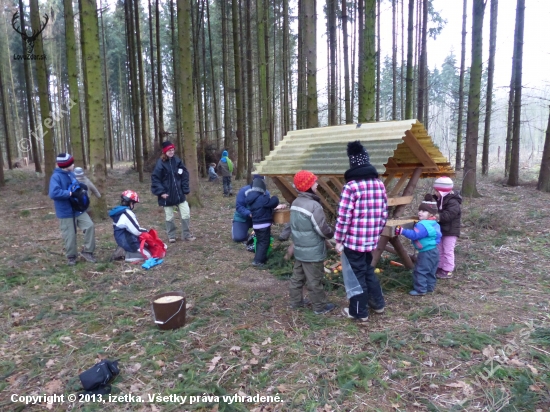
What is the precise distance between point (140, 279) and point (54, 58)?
38442 mm

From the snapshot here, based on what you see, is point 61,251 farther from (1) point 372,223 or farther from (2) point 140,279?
(1) point 372,223

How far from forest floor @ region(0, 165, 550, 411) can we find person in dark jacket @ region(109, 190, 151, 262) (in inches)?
12.3

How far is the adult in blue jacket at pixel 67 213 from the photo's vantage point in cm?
599

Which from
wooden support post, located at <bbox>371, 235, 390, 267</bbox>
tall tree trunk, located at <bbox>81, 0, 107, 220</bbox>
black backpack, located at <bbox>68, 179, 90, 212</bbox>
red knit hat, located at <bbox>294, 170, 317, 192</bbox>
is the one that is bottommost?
wooden support post, located at <bbox>371, 235, 390, 267</bbox>

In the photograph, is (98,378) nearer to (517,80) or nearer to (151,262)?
(151,262)

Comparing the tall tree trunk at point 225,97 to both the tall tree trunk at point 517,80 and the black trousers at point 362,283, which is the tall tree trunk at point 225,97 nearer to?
the tall tree trunk at point 517,80

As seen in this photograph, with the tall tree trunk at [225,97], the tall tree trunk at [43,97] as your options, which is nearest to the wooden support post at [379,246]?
the tall tree trunk at [43,97]

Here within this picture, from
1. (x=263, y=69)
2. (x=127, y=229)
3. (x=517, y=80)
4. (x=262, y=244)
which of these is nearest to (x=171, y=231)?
(x=127, y=229)

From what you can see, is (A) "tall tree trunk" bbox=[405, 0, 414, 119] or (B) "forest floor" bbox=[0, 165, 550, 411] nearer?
(B) "forest floor" bbox=[0, 165, 550, 411]

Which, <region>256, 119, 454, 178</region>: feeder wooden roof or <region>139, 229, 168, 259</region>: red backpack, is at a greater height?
<region>256, 119, 454, 178</region>: feeder wooden roof

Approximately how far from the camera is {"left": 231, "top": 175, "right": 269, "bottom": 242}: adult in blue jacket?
22.9ft

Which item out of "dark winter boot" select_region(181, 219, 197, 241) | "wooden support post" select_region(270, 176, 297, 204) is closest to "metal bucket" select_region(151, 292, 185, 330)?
"wooden support post" select_region(270, 176, 297, 204)

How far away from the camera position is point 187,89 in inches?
408

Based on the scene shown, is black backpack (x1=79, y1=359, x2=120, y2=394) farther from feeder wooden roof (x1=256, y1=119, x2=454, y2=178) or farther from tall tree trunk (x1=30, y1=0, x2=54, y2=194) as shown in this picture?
tall tree trunk (x1=30, y1=0, x2=54, y2=194)
